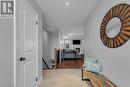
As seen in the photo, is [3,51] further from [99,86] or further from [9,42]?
[99,86]

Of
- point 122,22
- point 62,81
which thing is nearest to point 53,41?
point 62,81

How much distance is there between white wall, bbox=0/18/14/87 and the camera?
200 cm

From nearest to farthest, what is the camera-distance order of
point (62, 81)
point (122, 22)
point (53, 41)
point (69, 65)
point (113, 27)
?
point (122, 22) < point (113, 27) < point (62, 81) < point (69, 65) < point (53, 41)

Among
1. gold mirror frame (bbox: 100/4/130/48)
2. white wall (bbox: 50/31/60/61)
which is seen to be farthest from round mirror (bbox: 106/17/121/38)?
white wall (bbox: 50/31/60/61)

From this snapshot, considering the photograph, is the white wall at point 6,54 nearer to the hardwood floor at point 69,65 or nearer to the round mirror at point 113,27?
the round mirror at point 113,27

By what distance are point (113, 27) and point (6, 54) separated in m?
1.91

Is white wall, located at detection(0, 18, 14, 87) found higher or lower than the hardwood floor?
higher

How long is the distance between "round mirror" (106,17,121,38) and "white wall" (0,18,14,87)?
69.2 inches

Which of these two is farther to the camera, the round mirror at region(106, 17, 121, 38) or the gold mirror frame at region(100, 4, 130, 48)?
the round mirror at region(106, 17, 121, 38)

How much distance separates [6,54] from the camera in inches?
79.0

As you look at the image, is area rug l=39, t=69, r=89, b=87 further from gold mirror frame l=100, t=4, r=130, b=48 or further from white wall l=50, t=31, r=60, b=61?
white wall l=50, t=31, r=60, b=61

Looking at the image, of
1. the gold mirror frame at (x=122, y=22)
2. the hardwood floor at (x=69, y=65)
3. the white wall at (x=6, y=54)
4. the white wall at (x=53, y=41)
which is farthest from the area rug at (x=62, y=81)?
the white wall at (x=53, y=41)

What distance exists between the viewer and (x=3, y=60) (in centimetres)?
200

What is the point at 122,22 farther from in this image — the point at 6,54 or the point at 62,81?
the point at 62,81
